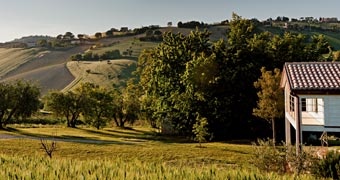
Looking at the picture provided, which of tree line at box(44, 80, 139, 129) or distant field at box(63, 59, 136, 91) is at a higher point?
distant field at box(63, 59, 136, 91)

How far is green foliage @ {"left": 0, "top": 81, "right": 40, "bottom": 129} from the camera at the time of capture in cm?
3900

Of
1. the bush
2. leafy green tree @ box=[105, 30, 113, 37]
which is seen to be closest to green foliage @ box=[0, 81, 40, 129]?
the bush

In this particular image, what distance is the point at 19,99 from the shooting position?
40.0m

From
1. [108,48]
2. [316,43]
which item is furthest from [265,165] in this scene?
[108,48]

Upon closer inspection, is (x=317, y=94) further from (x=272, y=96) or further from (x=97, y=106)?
(x=97, y=106)

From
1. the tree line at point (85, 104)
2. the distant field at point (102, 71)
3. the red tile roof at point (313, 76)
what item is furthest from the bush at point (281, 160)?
the distant field at point (102, 71)

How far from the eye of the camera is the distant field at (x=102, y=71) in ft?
304

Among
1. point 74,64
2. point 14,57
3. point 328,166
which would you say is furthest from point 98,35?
point 328,166

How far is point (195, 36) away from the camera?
3741 cm

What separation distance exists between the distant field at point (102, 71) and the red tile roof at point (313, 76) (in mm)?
71011

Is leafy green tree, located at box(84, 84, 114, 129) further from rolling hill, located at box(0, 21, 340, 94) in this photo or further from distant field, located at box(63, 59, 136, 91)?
distant field, located at box(63, 59, 136, 91)

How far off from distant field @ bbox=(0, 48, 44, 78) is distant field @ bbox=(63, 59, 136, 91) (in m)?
23.3

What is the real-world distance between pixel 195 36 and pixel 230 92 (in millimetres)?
7265

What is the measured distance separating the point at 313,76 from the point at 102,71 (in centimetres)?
8630
